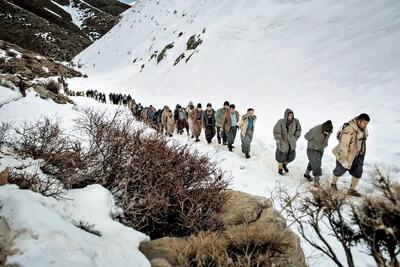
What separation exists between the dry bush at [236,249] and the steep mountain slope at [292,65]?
6.27m

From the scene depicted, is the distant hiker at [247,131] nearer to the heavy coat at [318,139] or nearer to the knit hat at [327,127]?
the heavy coat at [318,139]

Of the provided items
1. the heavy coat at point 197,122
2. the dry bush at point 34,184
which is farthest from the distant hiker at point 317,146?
the dry bush at point 34,184

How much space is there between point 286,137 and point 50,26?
10400 centimetres

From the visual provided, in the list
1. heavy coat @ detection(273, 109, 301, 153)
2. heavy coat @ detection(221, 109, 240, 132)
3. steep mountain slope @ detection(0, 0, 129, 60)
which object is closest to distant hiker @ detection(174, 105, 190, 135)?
heavy coat @ detection(221, 109, 240, 132)

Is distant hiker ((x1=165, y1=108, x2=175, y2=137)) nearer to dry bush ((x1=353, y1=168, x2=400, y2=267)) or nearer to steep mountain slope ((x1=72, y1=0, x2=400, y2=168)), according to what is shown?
steep mountain slope ((x1=72, y1=0, x2=400, y2=168))

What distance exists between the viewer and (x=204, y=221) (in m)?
4.04

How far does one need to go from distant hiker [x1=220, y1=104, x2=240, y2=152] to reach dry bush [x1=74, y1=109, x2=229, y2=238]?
4.96 metres

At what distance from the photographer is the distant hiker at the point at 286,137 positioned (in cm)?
791

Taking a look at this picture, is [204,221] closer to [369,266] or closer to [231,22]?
[369,266]

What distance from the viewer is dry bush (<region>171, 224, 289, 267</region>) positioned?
275cm

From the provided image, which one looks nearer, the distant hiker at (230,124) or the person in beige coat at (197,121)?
Result: the distant hiker at (230,124)

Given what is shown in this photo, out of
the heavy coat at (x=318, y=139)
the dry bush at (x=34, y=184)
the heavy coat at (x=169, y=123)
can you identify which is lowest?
the heavy coat at (x=169, y=123)

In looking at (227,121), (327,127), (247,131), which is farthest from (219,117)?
(327,127)

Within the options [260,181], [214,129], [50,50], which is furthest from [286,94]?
[50,50]
